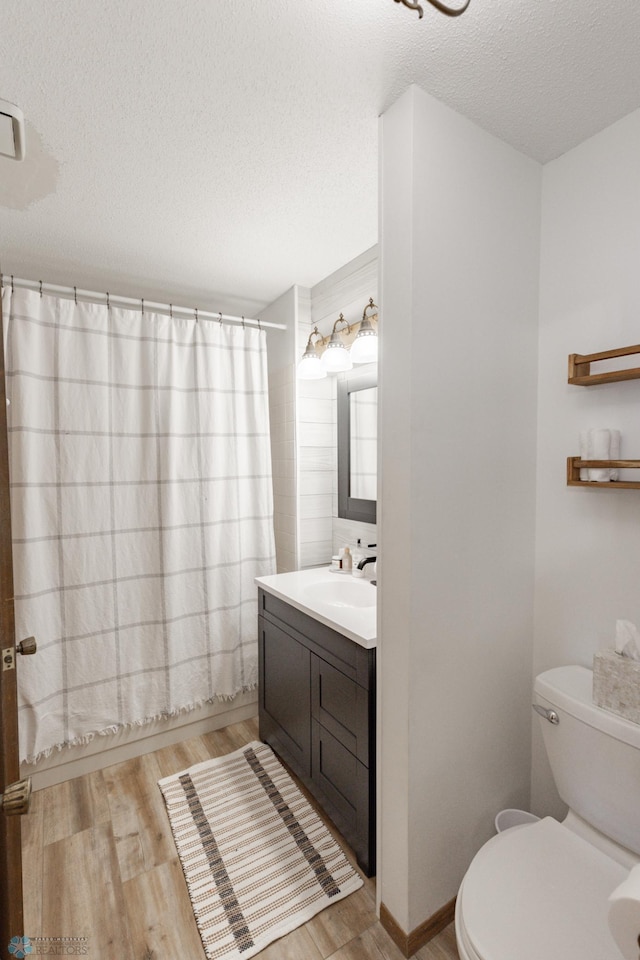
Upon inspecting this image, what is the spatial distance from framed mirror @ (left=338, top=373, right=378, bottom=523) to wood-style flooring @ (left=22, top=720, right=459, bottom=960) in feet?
4.66

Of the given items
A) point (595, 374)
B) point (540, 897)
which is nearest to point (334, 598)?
point (540, 897)

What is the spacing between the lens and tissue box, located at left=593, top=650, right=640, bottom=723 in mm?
1115

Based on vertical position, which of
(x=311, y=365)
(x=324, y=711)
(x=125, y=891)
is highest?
(x=311, y=365)

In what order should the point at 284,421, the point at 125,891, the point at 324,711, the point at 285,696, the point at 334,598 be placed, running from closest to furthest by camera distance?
the point at 125,891, the point at 324,711, the point at 285,696, the point at 334,598, the point at 284,421

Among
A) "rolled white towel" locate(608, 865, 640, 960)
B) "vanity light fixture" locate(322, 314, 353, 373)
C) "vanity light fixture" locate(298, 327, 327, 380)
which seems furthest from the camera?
"vanity light fixture" locate(298, 327, 327, 380)

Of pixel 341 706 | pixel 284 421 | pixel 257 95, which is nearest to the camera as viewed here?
pixel 257 95

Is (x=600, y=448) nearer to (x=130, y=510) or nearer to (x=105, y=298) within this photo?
(x=130, y=510)

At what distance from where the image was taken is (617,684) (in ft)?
3.76

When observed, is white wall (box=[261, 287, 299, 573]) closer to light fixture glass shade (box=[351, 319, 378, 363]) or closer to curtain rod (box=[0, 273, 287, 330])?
curtain rod (box=[0, 273, 287, 330])

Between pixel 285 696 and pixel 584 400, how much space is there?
5.47 feet

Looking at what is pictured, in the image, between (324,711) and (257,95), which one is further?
(324,711)

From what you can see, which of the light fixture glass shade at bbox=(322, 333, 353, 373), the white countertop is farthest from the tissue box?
the light fixture glass shade at bbox=(322, 333, 353, 373)

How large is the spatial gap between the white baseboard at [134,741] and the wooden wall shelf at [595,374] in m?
2.24

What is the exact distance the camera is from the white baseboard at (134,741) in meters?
2.06
